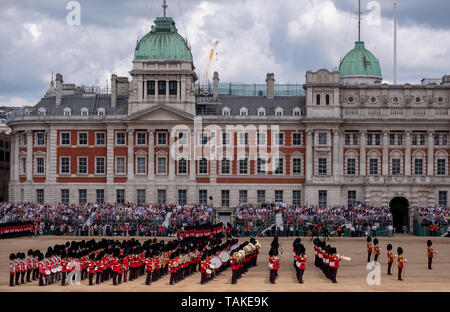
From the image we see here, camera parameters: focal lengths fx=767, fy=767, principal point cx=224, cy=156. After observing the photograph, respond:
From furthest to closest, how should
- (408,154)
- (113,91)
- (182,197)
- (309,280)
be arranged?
1. (113,91)
2. (182,197)
3. (408,154)
4. (309,280)

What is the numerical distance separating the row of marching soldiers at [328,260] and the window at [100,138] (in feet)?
144

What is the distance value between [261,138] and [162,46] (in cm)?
1481

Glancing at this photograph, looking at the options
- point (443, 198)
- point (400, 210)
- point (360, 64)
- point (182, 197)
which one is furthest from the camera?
point (360, 64)

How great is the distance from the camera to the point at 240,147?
83.4 meters

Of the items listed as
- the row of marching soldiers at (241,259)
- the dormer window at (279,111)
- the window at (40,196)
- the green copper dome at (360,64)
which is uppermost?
the green copper dome at (360,64)

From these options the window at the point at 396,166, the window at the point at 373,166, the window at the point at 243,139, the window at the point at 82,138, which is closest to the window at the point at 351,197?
the window at the point at 373,166

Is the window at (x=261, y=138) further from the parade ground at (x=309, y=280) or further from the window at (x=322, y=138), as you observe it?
the parade ground at (x=309, y=280)

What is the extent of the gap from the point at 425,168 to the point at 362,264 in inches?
1480

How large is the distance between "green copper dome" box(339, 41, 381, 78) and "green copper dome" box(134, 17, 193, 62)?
23115 millimetres

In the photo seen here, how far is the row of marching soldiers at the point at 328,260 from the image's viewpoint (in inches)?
1507

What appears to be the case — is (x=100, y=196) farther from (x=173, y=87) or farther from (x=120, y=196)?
(x=173, y=87)

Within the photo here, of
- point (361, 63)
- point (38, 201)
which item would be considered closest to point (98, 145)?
point (38, 201)

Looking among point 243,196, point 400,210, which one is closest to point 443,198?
point 400,210
